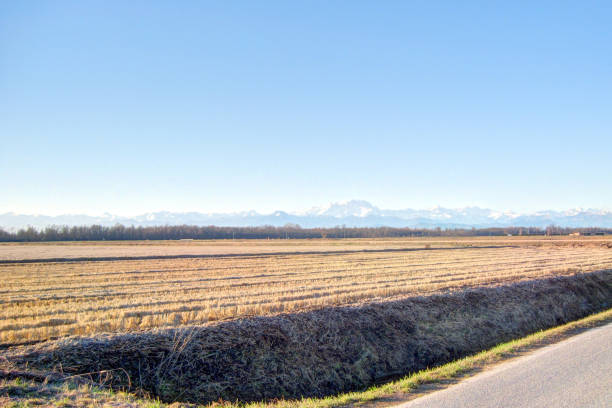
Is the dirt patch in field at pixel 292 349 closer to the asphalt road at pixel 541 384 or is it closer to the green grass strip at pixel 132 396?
the green grass strip at pixel 132 396

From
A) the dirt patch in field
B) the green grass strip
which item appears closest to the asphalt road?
the green grass strip

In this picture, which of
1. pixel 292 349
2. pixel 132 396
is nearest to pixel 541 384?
pixel 292 349

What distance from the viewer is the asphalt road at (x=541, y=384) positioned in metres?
7.82

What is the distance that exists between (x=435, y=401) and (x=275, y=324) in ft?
19.3

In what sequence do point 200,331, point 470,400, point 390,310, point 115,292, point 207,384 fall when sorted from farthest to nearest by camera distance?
point 115,292, point 390,310, point 200,331, point 207,384, point 470,400

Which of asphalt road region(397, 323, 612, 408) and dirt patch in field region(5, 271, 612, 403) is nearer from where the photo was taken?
asphalt road region(397, 323, 612, 408)

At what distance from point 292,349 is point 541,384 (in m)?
6.15

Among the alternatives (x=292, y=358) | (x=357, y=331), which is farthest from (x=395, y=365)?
(x=292, y=358)

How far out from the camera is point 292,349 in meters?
12.6

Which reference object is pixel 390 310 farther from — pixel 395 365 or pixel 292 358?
pixel 292 358

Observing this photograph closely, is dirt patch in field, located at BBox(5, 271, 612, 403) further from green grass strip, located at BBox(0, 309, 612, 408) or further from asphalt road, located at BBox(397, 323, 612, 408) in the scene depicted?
asphalt road, located at BBox(397, 323, 612, 408)

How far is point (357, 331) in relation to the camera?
14234mm

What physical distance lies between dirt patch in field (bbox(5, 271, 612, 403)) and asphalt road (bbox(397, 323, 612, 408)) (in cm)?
391

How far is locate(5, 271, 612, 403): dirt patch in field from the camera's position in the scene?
10289mm
